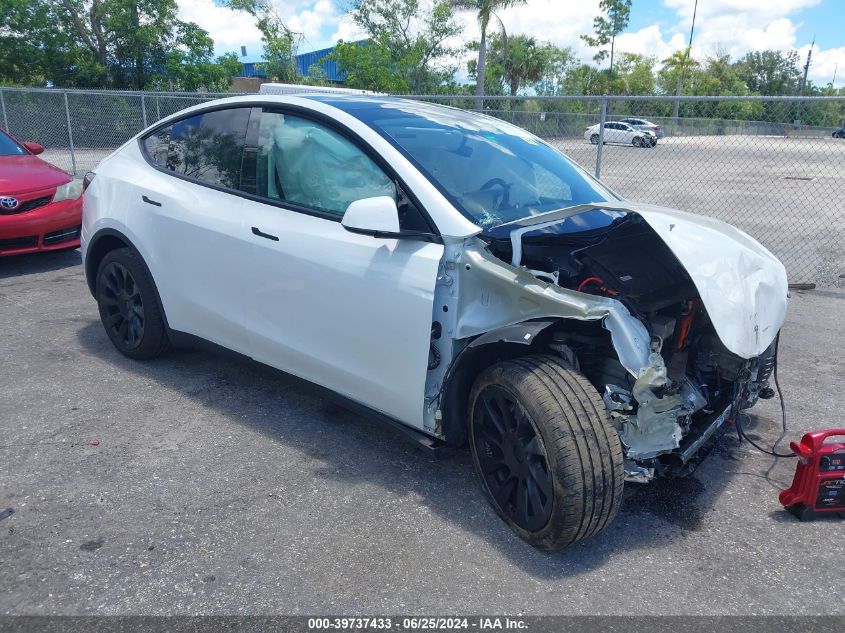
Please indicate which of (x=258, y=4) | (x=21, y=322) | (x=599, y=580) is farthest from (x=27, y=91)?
(x=258, y=4)

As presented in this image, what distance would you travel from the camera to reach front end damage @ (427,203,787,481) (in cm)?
267

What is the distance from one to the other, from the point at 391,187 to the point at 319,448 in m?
1.42

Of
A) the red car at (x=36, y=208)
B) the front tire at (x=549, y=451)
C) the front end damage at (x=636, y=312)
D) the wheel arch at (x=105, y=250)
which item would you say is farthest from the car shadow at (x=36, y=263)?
the front tire at (x=549, y=451)

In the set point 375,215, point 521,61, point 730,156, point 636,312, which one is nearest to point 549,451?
point 636,312

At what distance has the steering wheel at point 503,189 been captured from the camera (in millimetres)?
3305

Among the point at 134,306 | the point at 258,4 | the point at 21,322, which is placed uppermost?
the point at 258,4

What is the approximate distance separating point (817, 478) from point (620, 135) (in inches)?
237

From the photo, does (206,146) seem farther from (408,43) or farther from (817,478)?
(408,43)

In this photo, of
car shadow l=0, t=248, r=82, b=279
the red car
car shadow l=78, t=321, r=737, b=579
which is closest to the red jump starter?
car shadow l=78, t=321, r=737, b=579

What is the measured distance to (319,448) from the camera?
3611mm

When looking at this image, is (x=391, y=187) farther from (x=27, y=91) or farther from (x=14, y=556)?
(x=27, y=91)

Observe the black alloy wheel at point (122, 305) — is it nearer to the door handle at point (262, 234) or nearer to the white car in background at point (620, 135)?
the door handle at point (262, 234)

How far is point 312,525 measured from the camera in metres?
2.94

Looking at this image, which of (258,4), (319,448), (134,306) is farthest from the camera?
(258,4)
